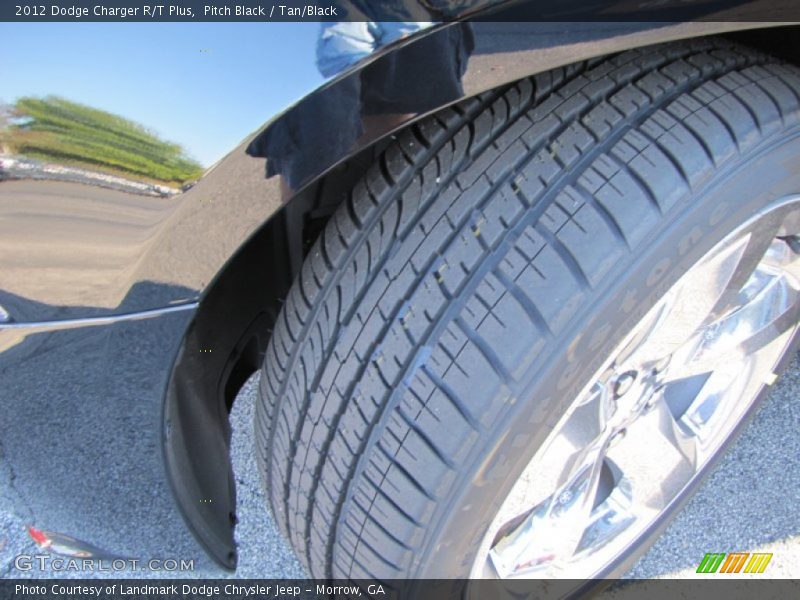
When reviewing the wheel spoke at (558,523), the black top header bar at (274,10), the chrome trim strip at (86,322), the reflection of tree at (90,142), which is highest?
the black top header bar at (274,10)

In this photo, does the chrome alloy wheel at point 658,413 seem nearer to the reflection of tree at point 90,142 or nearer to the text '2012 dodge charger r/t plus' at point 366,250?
the text '2012 dodge charger r/t plus' at point 366,250

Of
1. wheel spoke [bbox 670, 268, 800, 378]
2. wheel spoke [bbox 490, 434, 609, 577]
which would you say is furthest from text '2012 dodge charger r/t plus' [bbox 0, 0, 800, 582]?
wheel spoke [bbox 670, 268, 800, 378]

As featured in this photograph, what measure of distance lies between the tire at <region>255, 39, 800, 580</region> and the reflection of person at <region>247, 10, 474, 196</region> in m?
0.17

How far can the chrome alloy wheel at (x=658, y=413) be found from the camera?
127 centimetres

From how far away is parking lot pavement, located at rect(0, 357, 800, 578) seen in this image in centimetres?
181

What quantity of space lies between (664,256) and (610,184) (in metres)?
0.13

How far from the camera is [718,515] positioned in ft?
6.27

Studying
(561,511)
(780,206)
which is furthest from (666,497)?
(780,206)

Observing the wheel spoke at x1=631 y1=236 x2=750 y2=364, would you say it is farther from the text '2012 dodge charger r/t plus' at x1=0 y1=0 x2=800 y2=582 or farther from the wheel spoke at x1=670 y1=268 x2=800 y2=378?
the wheel spoke at x1=670 y1=268 x2=800 y2=378

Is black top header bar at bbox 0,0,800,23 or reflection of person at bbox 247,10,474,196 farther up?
black top header bar at bbox 0,0,800,23

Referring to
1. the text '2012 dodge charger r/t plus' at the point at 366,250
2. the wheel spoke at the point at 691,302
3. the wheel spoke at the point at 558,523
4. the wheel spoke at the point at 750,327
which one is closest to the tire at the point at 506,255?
the text '2012 dodge charger r/t plus' at the point at 366,250

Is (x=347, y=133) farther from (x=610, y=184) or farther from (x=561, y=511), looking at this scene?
(x=561, y=511)

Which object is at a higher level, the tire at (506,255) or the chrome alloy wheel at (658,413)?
the tire at (506,255)

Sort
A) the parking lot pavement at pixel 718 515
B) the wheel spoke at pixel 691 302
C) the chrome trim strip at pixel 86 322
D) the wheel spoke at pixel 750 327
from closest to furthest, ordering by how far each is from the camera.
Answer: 1. the chrome trim strip at pixel 86 322
2. the wheel spoke at pixel 691 302
3. the wheel spoke at pixel 750 327
4. the parking lot pavement at pixel 718 515
